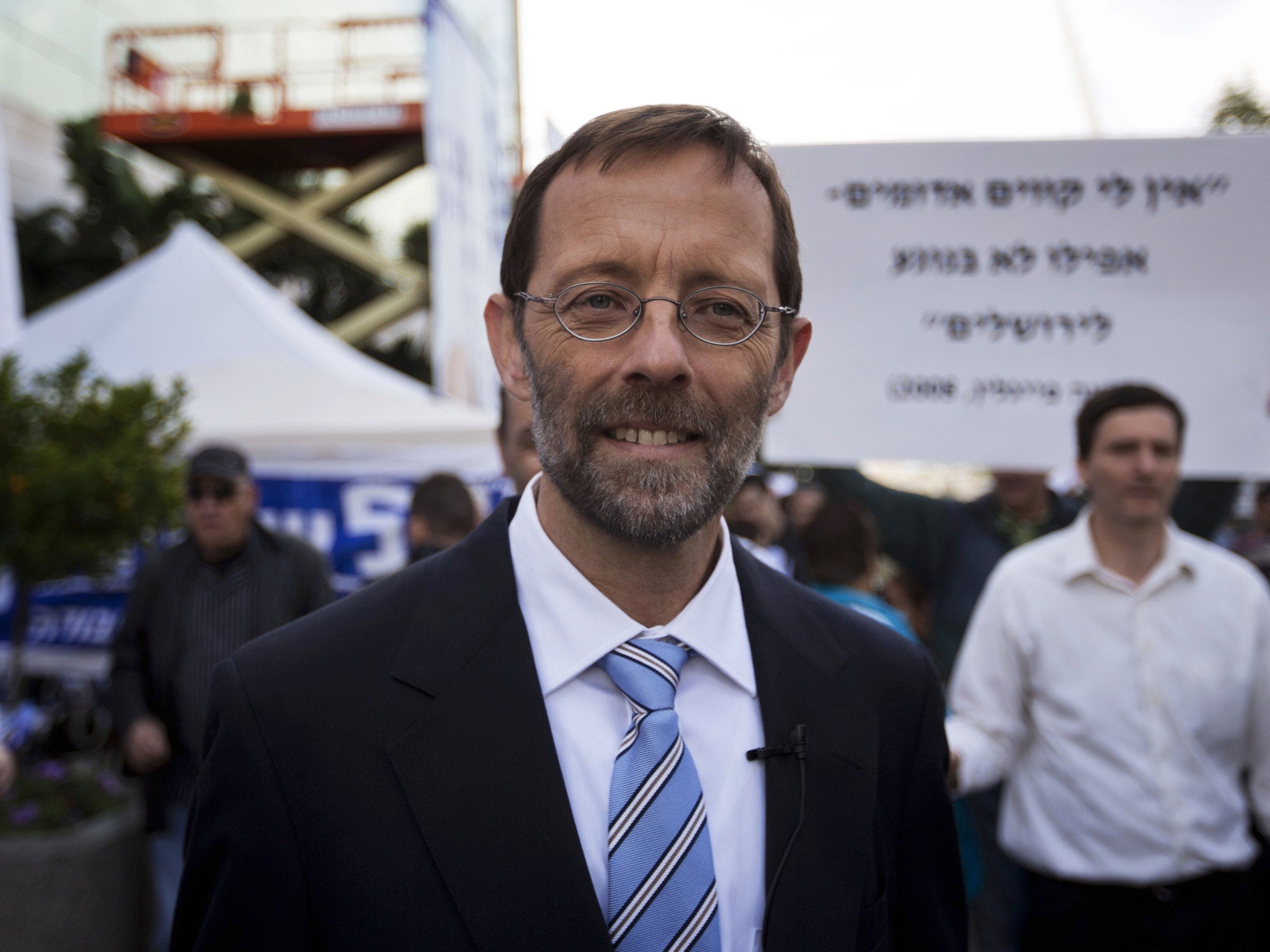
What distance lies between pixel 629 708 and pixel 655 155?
0.80m

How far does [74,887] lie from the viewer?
12.2 feet

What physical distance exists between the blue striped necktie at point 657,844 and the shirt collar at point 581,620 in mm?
92

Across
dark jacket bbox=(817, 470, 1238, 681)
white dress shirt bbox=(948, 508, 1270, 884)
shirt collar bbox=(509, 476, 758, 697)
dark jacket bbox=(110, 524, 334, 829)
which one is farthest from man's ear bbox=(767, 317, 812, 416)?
dark jacket bbox=(817, 470, 1238, 681)

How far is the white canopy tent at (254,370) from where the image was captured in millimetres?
Answer: 6332

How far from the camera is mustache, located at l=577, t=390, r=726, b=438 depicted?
54.0 inches

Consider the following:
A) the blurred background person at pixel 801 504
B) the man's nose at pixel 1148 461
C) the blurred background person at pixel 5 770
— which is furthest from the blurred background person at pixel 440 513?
the blurred background person at pixel 801 504

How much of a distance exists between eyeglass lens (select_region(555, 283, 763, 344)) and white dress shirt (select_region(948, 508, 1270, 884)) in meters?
1.69

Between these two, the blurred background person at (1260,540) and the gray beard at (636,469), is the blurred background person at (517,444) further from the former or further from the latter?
the blurred background person at (1260,540)

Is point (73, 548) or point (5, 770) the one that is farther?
point (73, 548)

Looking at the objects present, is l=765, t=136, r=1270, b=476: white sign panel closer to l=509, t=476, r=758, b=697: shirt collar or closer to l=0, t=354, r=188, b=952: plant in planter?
l=509, t=476, r=758, b=697: shirt collar

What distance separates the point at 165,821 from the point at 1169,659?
3.61 metres

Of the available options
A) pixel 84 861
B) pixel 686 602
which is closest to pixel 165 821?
pixel 84 861

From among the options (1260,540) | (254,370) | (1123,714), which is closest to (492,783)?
→ (1123,714)

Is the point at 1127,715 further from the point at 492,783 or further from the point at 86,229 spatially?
the point at 86,229
